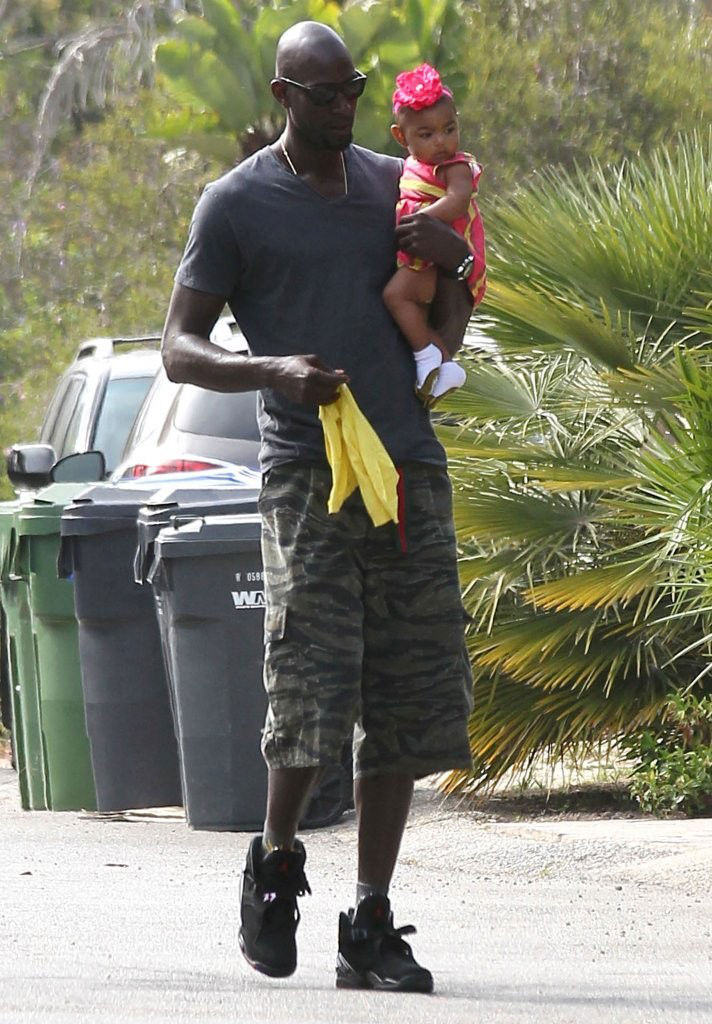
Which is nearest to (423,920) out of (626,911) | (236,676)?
(626,911)

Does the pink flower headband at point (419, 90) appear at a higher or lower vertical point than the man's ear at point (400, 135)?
higher

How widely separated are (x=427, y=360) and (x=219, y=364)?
0.45 metres

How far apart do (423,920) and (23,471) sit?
208 inches

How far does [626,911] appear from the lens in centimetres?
600

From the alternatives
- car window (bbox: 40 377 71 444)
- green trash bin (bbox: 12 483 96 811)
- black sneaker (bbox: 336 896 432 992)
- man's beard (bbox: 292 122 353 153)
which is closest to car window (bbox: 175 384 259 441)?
green trash bin (bbox: 12 483 96 811)

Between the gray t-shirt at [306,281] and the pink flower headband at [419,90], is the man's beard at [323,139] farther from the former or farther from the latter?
the pink flower headband at [419,90]

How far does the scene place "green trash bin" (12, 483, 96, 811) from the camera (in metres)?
8.65

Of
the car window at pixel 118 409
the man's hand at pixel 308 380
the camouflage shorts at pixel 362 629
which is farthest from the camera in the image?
the car window at pixel 118 409

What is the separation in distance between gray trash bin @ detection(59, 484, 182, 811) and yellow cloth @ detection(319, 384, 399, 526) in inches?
155

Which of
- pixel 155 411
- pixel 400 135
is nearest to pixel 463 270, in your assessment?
pixel 400 135

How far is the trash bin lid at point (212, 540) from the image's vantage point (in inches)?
301

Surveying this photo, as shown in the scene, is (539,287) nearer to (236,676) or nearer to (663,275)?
(663,275)

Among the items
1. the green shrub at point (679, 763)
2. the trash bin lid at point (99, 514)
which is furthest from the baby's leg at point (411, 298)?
the trash bin lid at point (99, 514)

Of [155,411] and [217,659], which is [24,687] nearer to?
[155,411]
